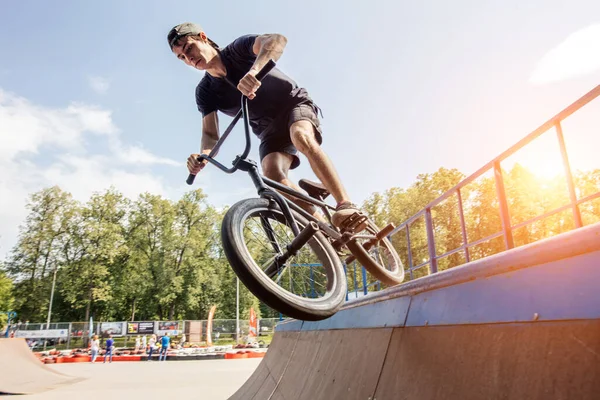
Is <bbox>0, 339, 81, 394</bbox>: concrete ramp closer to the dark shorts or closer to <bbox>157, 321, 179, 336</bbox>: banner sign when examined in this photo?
the dark shorts

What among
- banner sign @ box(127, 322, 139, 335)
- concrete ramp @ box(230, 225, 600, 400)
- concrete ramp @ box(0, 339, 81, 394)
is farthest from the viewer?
banner sign @ box(127, 322, 139, 335)

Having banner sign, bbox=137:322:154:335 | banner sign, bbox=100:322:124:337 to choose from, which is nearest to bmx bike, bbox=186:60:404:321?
banner sign, bbox=137:322:154:335

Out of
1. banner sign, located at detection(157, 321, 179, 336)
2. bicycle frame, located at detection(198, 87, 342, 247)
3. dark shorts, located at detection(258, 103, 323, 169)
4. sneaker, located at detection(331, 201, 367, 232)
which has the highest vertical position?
dark shorts, located at detection(258, 103, 323, 169)

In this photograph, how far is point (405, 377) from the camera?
1643 mm

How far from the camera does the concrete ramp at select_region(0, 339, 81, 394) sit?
8781 mm

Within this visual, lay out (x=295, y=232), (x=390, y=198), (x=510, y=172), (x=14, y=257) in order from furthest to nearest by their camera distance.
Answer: (x=14, y=257), (x=390, y=198), (x=510, y=172), (x=295, y=232)

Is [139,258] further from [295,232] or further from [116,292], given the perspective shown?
[295,232]

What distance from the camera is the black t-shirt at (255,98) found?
3.04 meters

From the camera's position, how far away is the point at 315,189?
132 inches

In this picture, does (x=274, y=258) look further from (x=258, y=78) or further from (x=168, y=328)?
(x=168, y=328)

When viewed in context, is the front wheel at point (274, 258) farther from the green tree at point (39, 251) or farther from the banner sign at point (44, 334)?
the green tree at point (39, 251)

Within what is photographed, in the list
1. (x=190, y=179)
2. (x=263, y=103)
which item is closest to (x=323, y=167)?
(x=263, y=103)

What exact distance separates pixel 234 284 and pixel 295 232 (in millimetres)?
49564

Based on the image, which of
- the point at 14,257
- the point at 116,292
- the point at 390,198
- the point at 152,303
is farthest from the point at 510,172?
the point at 14,257
